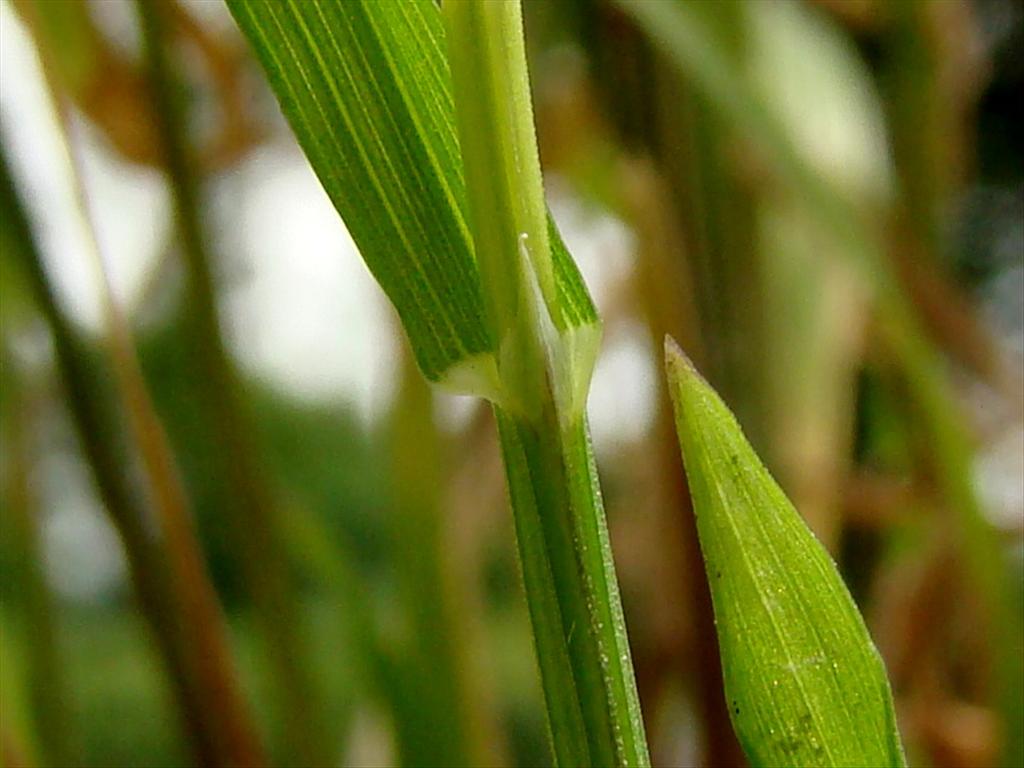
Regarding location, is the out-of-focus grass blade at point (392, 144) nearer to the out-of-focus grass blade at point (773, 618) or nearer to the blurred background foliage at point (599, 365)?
the out-of-focus grass blade at point (773, 618)

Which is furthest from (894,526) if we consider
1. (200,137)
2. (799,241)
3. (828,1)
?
(200,137)

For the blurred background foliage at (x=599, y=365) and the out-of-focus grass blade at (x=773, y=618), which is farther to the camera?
the blurred background foliage at (x=599, y=365)

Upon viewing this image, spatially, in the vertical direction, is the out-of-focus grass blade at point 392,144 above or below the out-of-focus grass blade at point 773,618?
above

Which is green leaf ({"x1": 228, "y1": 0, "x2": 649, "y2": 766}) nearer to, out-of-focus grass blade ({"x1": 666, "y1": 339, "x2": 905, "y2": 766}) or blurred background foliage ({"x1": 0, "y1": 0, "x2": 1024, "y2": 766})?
out-of-focus grass blade ({"x1": 666, "y1": 339, "x2": 905, "y2": 766})

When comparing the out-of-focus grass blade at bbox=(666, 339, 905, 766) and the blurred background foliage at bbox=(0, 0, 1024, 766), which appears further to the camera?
the blurred background foliage at bbox=(0, 0, 1024, 766)

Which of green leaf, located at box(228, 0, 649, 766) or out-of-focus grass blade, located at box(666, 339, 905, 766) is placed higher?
green leaf, located at box(228, 0, 649, 766)

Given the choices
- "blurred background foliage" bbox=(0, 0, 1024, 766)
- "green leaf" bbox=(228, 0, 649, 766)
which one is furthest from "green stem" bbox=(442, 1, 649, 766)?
"blurred background foliage" bbox=(0, 0, 1024, 766)

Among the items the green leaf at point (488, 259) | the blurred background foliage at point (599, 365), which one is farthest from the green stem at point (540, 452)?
the blurred background foliage at point (599, 365)
